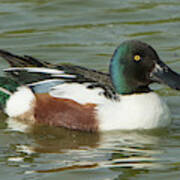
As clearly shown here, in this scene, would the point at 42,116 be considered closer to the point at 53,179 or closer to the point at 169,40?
the point at 53,179

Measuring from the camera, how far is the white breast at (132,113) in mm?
7809

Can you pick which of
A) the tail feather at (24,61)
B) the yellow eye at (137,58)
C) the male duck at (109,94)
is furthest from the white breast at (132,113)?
the tail feather at (24,61)

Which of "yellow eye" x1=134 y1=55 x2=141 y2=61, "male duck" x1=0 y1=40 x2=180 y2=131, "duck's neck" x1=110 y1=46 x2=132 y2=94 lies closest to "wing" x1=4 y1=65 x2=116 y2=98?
"male duck" x1=0 y1=40 x2=180 y2=131

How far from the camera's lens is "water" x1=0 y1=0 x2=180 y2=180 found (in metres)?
6.68

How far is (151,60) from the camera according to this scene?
781 centimetres

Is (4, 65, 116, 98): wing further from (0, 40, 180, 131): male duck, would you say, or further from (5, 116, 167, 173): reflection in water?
(5, 116, 167, 173): reflection in water

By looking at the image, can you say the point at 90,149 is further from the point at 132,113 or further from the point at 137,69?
the point at 137,69

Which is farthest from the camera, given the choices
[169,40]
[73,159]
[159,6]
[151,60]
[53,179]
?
[159,6]

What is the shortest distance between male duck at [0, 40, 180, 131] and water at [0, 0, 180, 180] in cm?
16

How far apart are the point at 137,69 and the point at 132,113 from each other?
1.71ft

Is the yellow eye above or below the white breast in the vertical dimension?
above

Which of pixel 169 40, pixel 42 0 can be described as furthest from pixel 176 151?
pixel 42 0

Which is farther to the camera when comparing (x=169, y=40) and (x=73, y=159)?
(x=169, y=40)

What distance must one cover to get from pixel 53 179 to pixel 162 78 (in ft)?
6.85
